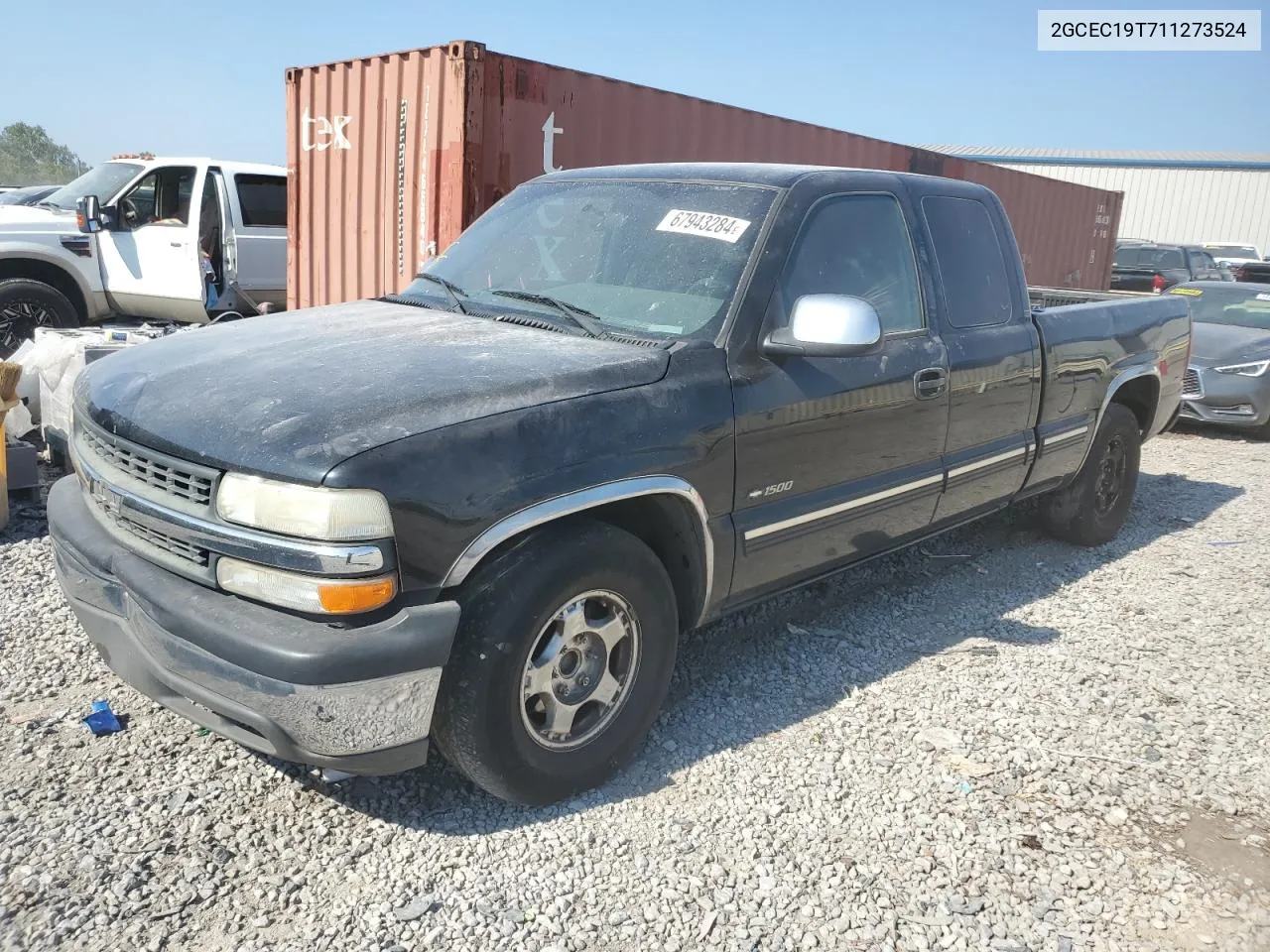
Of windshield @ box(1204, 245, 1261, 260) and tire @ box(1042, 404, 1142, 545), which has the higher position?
windshield @ box(1204, 245, 1261, 260)

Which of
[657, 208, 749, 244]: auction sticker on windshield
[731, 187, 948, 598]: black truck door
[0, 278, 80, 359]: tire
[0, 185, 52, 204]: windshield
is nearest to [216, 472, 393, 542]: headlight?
[731, 187, 948, 598]: black truck door

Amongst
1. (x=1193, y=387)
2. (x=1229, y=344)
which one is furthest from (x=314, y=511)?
(x=1229, y=344)

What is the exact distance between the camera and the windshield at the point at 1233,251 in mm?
27562

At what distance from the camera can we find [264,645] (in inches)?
90.3

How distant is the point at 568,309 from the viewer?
10.9 feet

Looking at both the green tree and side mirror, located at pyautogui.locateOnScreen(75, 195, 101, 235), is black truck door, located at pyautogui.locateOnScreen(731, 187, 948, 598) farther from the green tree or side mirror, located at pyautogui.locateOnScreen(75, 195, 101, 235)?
the green tree

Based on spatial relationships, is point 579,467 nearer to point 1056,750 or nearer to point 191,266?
point 1056,750

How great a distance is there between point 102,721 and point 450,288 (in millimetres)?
1908

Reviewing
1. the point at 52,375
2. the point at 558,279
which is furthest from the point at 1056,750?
the point at 52,375

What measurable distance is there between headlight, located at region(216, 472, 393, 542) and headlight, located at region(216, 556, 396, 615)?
0.11 metres

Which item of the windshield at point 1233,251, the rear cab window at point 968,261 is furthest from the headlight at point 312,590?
the windshield at point 1233,251

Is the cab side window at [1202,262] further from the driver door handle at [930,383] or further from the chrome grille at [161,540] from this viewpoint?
the chrome grille at [161,540]

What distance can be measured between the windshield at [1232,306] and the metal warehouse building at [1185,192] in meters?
28.3

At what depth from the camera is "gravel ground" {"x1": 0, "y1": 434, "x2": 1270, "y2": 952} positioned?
7.97 ft
